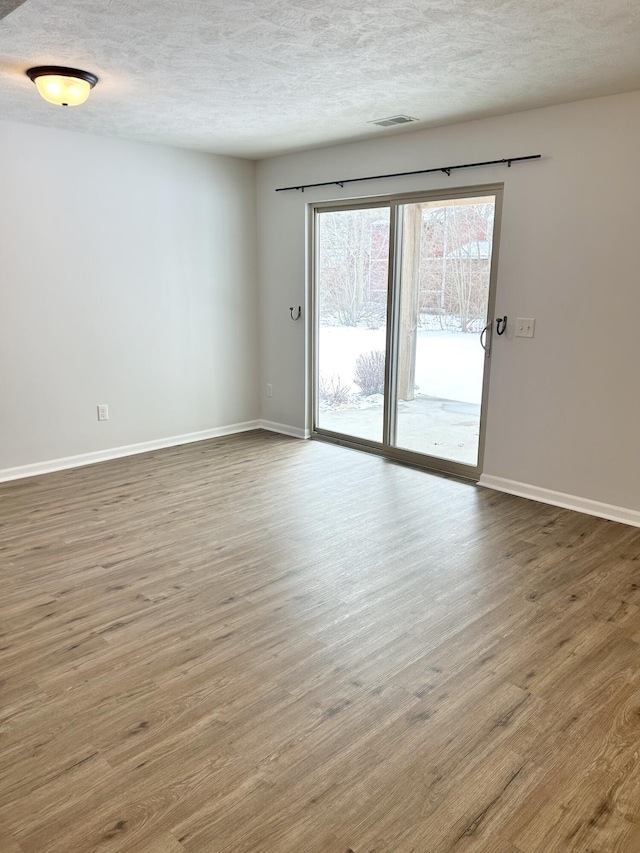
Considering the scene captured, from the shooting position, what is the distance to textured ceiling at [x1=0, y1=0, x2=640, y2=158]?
238 centimetres

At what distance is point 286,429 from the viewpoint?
19.6ft

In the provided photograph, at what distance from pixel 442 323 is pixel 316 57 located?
2184 millimetres

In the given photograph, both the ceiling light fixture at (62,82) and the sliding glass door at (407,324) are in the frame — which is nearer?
the ceiling light fixture at (62,82)

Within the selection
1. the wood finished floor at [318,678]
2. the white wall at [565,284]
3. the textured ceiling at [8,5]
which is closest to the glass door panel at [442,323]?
the white wall at [565,284]

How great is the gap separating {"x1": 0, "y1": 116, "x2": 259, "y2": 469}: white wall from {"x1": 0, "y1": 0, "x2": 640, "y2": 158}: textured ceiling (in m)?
0.59

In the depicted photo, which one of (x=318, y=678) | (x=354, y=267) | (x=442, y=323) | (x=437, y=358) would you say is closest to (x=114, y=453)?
(x=354, y=267)

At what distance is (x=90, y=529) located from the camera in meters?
3.66

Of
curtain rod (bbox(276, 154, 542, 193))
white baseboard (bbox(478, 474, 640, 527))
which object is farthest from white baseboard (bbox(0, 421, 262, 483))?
white baseboard (bbox(478, 474, 640, 527))

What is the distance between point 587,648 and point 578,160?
9.21ft

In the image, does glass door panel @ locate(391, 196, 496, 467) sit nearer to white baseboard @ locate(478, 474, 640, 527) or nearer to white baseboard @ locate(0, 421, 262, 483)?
white baseboard @ locate(478, 474, 640, 527)

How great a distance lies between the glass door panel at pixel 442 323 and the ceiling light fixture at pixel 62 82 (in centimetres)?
243

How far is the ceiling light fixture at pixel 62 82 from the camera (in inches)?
121

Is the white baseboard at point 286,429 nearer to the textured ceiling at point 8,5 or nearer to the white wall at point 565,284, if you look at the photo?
the white wall at point 565,284

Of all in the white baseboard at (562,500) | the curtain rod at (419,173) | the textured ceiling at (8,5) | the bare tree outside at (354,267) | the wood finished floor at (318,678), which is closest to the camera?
the wood finished floor at (318,678)
